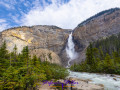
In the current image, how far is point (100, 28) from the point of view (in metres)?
72.8

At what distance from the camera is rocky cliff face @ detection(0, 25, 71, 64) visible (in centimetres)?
7050

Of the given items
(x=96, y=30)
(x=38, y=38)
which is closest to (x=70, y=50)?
(x=96, y=30)

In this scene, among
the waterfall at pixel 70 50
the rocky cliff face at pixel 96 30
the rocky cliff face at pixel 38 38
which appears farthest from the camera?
the waterfall at pixel 70 50

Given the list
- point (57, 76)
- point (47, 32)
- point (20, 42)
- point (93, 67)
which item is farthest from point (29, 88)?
point (47, 32)

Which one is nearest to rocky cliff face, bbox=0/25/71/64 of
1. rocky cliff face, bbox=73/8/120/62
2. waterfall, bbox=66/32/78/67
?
waterfall, bbox=66/32/78/67

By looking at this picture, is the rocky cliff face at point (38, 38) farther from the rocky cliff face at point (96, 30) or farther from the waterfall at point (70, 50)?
the rocky cliff face at point (96, 30)

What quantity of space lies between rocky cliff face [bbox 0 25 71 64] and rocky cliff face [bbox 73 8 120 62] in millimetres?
17013

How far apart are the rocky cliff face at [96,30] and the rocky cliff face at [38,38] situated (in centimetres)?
1701

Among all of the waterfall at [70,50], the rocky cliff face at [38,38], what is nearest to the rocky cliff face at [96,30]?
the waterfall at [70,50]

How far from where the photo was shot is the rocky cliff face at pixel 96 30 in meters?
67.5

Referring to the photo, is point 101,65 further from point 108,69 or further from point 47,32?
point 47,32

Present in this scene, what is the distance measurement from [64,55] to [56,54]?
8.25 metres

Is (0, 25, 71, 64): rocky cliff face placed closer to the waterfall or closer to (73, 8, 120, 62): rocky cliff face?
the waterfall

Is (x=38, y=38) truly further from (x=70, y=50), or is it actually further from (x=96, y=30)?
(x=96, y=30)
